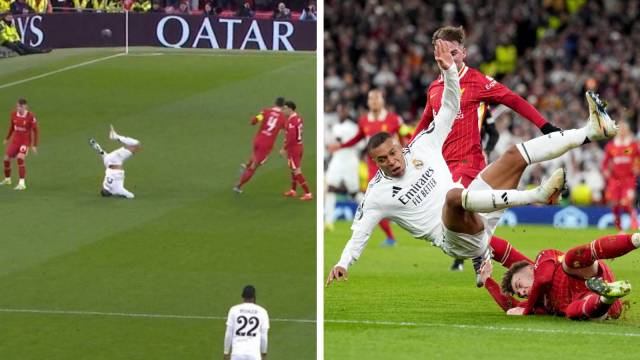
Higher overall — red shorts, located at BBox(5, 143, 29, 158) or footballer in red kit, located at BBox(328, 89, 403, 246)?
footballer in red kit, located at BBox(328, 89, 403, 246)

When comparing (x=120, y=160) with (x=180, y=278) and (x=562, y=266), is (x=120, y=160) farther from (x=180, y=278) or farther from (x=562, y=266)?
(x=562, y=266)

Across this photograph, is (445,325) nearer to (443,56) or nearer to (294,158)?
(294,158)

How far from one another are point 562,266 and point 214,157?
241 centimetres

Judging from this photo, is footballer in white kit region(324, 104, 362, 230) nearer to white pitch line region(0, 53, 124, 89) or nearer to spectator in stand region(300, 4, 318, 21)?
white pitch line region(0, 53, 124, 89)

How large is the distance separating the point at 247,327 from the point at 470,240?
61.9 inches

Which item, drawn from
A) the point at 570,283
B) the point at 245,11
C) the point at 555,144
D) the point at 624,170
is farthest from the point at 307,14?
the point at 624,170

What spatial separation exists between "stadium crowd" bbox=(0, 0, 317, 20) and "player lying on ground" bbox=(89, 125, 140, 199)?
32.6 inches

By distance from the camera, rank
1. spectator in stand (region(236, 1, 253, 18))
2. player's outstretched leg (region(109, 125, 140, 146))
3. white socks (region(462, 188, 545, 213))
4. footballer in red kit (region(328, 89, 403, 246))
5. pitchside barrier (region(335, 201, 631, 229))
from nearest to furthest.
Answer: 1. white socks (region(462, 188, 545, 213))
2. spectator in stand (region(236, 1, 253, 18))
3. player's outstretched leg (region(109, 125, 140, 146))
4. footballer in red kit (region(328, 89, 403, 246))
5. pitchside barrier (region(335, 201, 631, 229))

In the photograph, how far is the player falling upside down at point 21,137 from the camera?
8234 mm

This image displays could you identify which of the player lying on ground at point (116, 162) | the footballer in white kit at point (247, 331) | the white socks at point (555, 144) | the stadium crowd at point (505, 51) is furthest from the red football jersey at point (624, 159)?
the footballer in white kit at point (247, 331)

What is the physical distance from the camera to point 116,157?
858cm

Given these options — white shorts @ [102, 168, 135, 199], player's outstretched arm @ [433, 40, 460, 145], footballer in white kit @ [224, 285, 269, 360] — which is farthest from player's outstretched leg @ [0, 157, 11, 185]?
player's outstretched arm @ [433, 40, 460, 145]

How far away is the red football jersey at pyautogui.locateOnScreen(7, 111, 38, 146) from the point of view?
8227 mm

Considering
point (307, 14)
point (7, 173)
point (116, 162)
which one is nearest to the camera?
point (307, 14)
